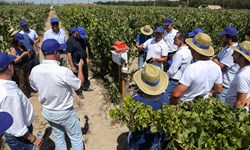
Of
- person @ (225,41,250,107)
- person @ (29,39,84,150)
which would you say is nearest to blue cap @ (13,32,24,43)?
person @ (29,39,84,150)

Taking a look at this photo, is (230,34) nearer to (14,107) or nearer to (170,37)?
(170,37)

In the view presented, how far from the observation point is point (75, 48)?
21.3 feet

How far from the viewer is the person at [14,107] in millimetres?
2838

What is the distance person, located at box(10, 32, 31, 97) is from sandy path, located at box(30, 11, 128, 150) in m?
0.59

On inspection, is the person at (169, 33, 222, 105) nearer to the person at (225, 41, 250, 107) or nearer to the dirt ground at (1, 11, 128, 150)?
the person at (225, 41, 250, 107)

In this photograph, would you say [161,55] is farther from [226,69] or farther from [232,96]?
[232,96]

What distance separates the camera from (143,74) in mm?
3018

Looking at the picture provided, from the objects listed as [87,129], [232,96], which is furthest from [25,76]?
[232,96]

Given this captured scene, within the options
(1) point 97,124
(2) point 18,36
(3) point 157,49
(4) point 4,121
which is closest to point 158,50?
(3) point 157,49

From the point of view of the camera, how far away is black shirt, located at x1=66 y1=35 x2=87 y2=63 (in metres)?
6.45

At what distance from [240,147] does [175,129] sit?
603mm

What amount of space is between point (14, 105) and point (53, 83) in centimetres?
67

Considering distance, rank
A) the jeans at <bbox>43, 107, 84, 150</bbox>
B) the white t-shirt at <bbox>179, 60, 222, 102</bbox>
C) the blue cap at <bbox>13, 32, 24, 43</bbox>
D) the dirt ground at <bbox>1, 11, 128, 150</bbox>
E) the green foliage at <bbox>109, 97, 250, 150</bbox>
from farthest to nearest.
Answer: the blue cap at <bbox>13, 32, 24, 43</bbox> → the dirt ground at <bbox>1, 11, 128, 150</bbox> → the jeans at <bbox>43, 107, 84, 150</bbox> → the white t-shirt at <bbox>179, 60, 222, 102</bbox> → the green foliage at <bbox>109, 97, 250, 150</bbox>

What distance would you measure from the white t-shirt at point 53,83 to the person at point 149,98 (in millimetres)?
1006
